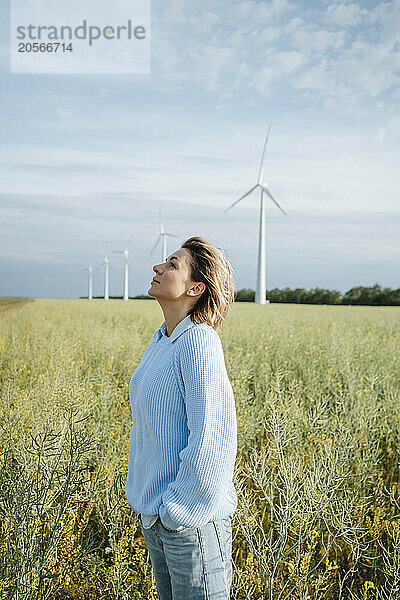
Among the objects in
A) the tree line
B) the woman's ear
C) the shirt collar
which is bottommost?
the tree line

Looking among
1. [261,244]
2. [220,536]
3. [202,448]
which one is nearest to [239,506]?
[220,536]

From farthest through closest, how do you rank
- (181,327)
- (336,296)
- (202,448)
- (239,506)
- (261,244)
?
1. (336,296)
2. (261,244)
3. (239,506)
4. (181,327)
5. (202,448)

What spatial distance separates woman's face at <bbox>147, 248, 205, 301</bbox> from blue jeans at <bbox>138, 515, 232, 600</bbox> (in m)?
0.85

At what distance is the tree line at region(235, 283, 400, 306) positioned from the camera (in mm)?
49066

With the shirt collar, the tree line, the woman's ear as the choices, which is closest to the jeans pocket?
the shirt collar

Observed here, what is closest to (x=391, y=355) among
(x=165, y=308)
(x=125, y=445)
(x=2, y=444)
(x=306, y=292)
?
(x=125, y=445)

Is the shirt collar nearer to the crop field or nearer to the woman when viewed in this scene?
the woman

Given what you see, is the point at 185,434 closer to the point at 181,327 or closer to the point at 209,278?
the point at 181,327

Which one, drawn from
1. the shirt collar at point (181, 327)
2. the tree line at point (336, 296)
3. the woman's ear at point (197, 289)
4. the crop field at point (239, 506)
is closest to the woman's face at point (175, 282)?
the woman's ear at point (197, 289)

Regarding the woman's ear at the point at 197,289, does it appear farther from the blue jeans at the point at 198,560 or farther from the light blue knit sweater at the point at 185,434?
the blue jeans at the point at 198,560

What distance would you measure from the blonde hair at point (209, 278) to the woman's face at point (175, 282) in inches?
1.1

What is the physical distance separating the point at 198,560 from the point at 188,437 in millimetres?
423

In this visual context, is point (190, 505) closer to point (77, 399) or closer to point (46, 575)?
point (46, 575)

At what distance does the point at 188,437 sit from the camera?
6.16 ft
